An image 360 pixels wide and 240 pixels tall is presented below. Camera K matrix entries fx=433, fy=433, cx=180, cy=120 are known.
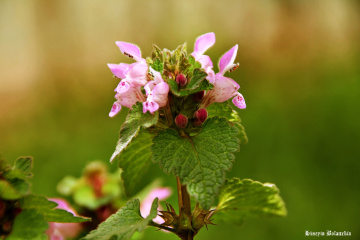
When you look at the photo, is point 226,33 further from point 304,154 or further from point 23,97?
point 23,97

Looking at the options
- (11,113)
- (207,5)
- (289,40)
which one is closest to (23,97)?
(11,113)

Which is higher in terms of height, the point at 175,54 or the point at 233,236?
the point at 175,54

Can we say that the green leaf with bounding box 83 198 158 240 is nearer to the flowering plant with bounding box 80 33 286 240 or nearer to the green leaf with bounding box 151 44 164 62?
the flowering plant with bounding box 80 33 286 240

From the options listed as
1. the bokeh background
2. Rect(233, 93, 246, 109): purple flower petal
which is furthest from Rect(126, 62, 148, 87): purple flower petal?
the bokeh background

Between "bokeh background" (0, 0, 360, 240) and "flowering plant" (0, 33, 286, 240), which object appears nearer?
"flowering plant" (0, 33, 286, 240)

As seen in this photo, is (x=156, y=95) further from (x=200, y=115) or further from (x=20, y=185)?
(x=20, y=185)

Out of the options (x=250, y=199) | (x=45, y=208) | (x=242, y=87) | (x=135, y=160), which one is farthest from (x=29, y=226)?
(x=242, y=87)

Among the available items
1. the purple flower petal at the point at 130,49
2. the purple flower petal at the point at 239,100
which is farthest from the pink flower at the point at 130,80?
the purple flower petal at the point at 239,100
